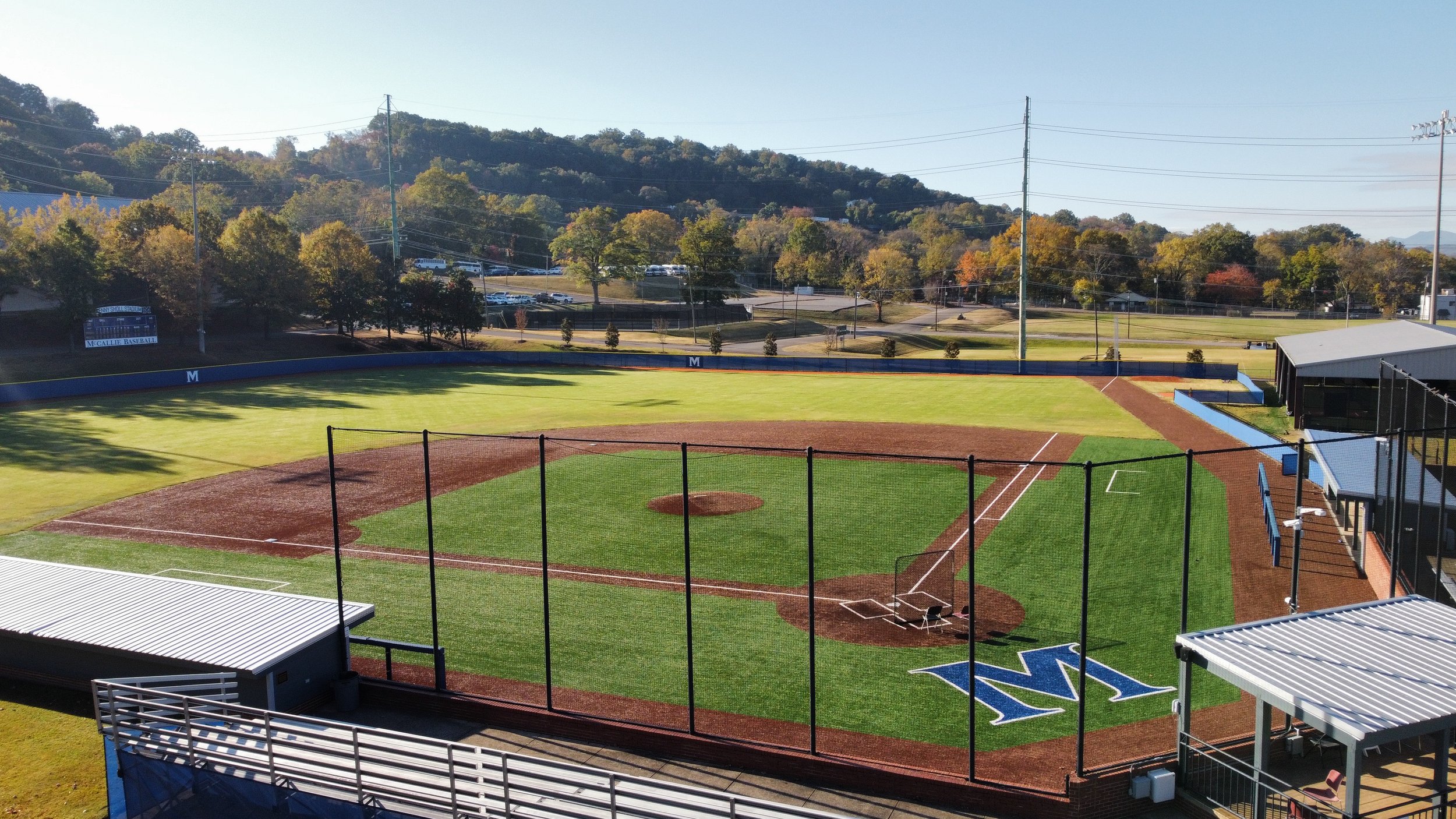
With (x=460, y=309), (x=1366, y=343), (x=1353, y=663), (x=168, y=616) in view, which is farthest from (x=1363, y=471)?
(x=460, y=309)

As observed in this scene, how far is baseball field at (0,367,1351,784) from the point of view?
1617cm

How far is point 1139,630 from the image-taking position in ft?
62.7

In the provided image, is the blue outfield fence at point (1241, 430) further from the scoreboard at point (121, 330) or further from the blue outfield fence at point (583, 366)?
the scoreboard at point (121, 330)

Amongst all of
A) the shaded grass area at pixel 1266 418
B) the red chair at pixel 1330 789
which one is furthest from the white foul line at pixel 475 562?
the shaded grass area at pixel 1266 418

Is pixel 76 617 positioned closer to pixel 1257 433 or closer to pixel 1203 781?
pixel 1203 781

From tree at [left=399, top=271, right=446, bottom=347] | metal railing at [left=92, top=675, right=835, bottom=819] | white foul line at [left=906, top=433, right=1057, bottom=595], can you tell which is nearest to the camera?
metal railing at [left=92, top=675, right=835, bottom=819]

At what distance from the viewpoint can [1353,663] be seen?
11.9 m

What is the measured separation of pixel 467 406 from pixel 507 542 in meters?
27.7

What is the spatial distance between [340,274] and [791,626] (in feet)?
231

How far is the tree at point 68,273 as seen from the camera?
213 ft

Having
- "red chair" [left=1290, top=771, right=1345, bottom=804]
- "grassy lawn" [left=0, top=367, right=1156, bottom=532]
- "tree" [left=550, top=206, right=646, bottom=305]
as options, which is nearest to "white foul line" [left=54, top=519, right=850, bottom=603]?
"grassy lawn" [left=0, top=367, right=1156, bottom=532]

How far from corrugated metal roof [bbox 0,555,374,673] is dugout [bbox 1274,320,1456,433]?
37837 mm

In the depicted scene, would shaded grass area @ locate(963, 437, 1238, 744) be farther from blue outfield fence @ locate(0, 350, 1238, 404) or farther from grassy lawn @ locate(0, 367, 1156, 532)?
blue outfield fence @ locate(0, 350, 1238, 404)

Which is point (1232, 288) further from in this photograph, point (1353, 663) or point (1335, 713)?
point (1335, 713)
